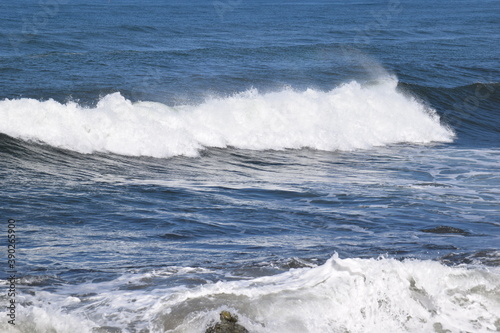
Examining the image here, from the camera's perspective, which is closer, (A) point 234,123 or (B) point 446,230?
(B) point 446,230

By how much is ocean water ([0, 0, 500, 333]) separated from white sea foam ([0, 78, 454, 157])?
64 millimetres

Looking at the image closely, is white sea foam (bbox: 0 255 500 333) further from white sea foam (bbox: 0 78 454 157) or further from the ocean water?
white sea foam (bbox: 0 78 454 157)

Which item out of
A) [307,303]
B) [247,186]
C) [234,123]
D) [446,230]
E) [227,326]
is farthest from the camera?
[234,123]

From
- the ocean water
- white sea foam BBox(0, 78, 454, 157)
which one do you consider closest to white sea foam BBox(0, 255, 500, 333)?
the ocean water

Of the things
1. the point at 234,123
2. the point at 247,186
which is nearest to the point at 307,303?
the point at 247,186

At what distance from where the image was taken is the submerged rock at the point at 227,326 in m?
6.32

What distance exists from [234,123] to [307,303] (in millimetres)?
12157

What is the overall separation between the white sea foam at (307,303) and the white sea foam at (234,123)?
882 cm

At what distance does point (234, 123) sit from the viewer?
61.7 ft

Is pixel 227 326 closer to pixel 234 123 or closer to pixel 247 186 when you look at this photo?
pixel 247 186

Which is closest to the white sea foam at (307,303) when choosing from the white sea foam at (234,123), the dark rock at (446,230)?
the dark rock at (446,230)

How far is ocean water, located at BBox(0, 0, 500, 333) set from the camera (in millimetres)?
7008

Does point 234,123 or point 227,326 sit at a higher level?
point 234,123

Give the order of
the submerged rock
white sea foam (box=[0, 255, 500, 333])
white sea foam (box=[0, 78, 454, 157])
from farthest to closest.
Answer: white sea foam (box=[0, 78, 454, 157]) → white sea foam (box=[0, 255, 500, 333]) → the submerged rock
